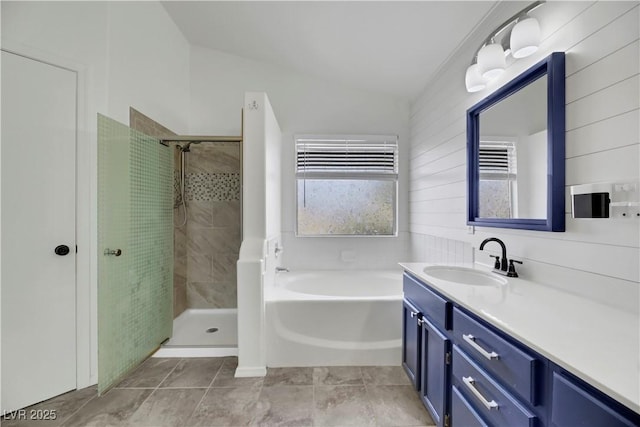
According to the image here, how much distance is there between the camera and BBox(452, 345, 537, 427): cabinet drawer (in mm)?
828

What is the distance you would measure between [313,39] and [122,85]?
159 cm

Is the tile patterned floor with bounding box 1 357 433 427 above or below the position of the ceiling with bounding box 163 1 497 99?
below

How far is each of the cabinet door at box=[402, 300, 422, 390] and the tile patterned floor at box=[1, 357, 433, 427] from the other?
158 mm

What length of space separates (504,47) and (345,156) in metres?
1.70

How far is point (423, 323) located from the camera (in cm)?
151

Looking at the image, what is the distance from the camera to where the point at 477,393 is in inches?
39.8

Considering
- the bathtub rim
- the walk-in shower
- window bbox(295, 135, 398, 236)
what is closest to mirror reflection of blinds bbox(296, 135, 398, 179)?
window bbox(295, 135, 398, 236)

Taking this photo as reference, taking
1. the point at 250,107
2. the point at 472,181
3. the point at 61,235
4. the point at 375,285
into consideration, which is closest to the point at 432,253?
the point at 375,285

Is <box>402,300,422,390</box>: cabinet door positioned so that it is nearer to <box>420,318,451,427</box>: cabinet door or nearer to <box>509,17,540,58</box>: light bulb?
<box>420,318,451,427</box>: cabinet door

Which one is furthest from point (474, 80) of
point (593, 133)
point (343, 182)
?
point (343, 182)

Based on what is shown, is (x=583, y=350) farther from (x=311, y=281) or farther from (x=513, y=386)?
(x=311, y=281)

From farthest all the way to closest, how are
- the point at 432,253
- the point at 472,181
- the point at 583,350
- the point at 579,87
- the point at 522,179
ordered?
the point at 432,253 < the point at 472,181 < the point at 522,179 < the point at 579,87 < the point at 583,350

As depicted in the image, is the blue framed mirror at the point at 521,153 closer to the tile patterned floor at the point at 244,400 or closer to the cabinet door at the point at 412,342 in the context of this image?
the cabinet door at the point at 412,342

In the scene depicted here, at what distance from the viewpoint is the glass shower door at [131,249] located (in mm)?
1693
